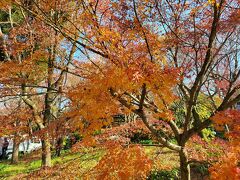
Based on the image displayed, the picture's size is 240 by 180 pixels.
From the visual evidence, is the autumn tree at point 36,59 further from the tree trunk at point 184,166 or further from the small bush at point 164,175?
the tree trunk at point 184,166

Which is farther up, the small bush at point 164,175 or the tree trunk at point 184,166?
the tree trunk at point 184,166

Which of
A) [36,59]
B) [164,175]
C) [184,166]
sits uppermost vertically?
[36,59]

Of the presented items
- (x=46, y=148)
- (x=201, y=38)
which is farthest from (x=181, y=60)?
Answer: (x=46, y=148)

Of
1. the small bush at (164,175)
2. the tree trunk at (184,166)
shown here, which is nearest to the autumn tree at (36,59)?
the small bush at (164,175)

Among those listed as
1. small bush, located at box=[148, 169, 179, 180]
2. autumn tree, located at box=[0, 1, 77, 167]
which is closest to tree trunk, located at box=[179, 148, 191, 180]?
small bush, located at box=[148, 169, 179, 180]

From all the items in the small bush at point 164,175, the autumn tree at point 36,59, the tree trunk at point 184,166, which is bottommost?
the small bush at point 164,175

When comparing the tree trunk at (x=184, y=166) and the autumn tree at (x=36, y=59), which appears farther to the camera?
the autumn tree at (x=36, y=59)

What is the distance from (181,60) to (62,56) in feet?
14.0

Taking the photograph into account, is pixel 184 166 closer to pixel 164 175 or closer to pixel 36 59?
pixel 164 175

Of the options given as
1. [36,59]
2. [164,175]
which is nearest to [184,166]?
Result: [164,175]

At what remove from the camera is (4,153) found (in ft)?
78.2

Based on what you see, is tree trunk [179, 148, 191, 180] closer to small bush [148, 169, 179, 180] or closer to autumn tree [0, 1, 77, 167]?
small bush [148, 169, 179, 180]

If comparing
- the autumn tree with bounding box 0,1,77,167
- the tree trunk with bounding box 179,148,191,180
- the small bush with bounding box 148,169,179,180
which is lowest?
the small bush with bounding box 148,169,179,180

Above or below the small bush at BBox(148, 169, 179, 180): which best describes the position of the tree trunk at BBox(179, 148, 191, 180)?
above
